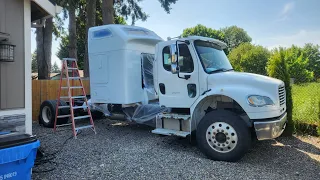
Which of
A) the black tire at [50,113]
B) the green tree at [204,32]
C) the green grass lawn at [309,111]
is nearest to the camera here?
the green grass lawn at [309,111]

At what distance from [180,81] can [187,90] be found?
269mm

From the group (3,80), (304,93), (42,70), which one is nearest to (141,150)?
(3,80)

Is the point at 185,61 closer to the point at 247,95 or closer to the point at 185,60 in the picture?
the point at 185,60

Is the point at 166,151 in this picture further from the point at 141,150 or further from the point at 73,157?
the point at 73,157

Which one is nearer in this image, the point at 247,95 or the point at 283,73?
the point at 247,95

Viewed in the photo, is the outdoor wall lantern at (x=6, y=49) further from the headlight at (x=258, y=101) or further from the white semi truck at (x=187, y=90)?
the headlight at (x=258, y=101)

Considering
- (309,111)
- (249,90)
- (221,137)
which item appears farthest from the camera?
(309,111)

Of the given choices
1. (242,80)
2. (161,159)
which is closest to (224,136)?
(242,80)

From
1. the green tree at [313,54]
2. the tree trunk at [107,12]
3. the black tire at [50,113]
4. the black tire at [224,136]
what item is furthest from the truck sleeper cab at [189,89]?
the green tree at [313,54]

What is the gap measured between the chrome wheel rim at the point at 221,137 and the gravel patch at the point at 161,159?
31 centimetres

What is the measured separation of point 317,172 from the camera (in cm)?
438

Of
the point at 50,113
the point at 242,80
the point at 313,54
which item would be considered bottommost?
the point at 50,113

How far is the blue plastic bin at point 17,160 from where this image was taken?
320 cm

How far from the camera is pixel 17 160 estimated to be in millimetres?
3332
